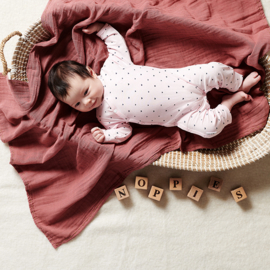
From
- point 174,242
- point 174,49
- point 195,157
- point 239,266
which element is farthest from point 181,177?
point 174,49

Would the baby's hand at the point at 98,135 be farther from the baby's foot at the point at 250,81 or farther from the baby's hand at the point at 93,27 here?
the baby's foot at the point at 250,81

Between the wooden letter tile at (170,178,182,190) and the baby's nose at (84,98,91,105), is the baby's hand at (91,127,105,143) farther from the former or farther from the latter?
the wooden letter tile at (170,178,182,190)

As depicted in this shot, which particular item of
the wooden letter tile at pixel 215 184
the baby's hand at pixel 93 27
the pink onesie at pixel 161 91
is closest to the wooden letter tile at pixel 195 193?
the wooden letter tile at pixel 215 184

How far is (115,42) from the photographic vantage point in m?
1.04

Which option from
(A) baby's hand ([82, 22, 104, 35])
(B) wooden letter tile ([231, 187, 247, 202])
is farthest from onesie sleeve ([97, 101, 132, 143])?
(B) wooden letter tile ([231, 187, 247, 202])

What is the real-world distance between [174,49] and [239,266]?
106 centimetres

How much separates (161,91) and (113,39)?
1.04 feet

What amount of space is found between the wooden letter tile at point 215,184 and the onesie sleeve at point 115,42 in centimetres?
68

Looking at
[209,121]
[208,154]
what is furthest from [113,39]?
[208,154]

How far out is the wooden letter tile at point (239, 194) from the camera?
1.11m

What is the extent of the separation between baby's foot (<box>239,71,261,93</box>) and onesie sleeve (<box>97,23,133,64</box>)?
504 millimetres

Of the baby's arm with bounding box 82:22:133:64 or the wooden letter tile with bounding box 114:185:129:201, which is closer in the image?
the baby's arm with bounding box 82:22:133:64

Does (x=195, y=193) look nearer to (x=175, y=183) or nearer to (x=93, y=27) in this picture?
(x=175, y=183)

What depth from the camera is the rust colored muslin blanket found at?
995mm
